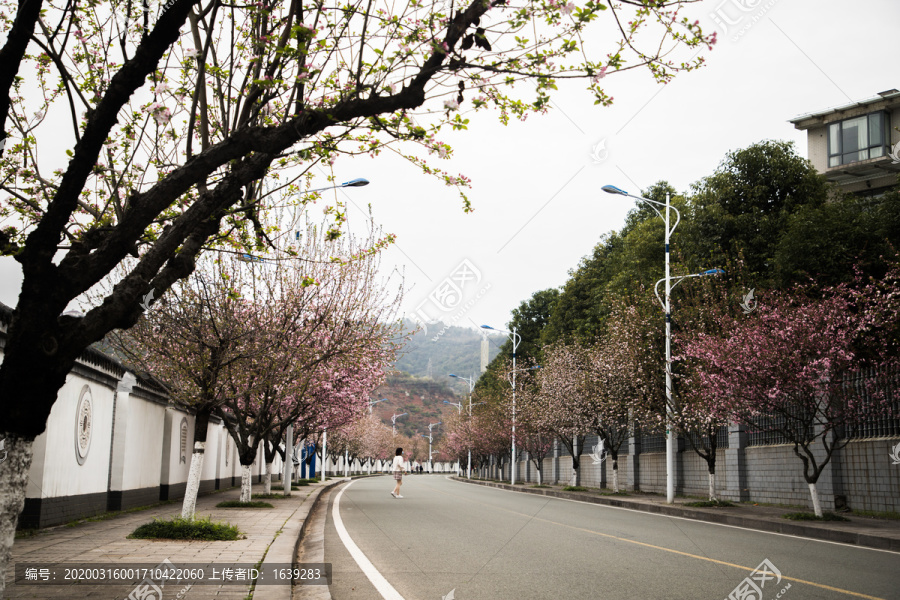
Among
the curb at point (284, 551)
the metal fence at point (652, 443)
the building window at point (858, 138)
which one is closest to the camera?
the curb at point (284, 551)

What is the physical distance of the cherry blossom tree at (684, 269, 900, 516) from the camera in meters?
17.0

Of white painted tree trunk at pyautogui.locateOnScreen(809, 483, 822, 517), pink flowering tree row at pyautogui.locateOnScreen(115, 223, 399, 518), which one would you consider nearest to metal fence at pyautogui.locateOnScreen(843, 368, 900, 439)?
white painted tree trunk at pyautogui.locateOnScreen(809, 483, 822, 517)

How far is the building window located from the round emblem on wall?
132 feet

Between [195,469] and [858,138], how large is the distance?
41228 millimetres

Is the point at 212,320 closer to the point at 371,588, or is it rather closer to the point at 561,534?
the point at 371,588

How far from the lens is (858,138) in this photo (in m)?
41.6

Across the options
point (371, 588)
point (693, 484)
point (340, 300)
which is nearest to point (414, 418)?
point (693, 484)

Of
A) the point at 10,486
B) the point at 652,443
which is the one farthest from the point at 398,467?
the point at 10,486

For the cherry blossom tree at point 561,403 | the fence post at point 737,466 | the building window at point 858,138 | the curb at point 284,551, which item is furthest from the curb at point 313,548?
the building window at point 858,138

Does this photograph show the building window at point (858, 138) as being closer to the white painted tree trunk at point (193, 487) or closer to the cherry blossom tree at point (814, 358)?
the cherry blossom tree at point (814, 358)

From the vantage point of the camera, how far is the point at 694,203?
29.8 m

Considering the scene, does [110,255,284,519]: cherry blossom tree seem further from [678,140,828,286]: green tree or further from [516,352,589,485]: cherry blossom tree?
[516,352,589,485]: cherry blossom tree

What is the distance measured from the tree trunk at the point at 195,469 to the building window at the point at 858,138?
129 feet

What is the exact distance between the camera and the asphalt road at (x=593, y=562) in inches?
308
